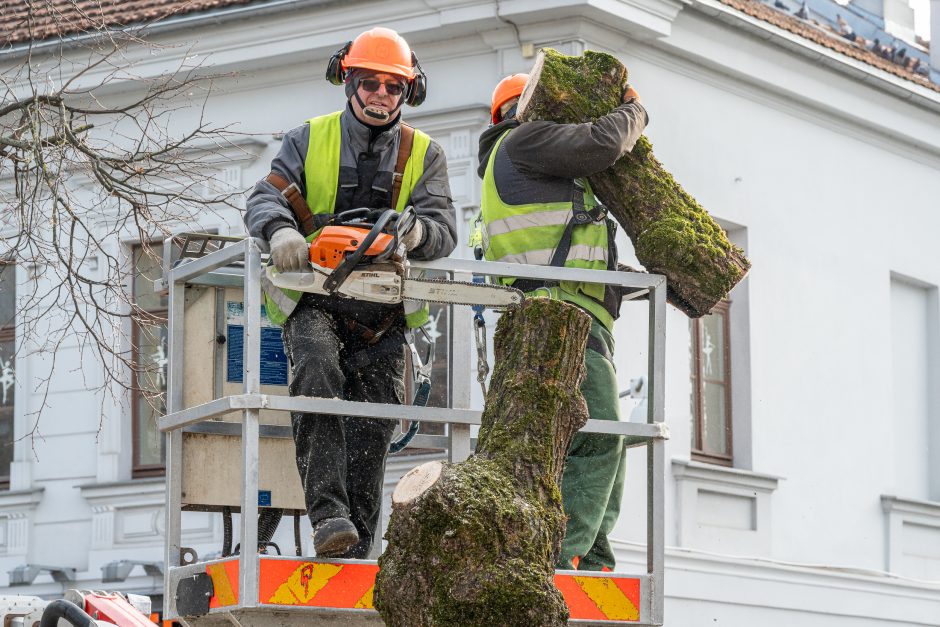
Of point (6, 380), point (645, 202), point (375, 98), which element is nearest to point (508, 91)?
point (645, 202)

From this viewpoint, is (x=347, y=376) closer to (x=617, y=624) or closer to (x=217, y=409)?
(x=217, y=409)

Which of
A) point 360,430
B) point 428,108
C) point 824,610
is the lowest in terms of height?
point 824,610

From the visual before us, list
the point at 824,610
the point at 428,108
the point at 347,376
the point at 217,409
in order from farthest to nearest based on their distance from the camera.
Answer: the point at 824,610 → the point at 428,108 → the point at 347,376 → the point at 217,409

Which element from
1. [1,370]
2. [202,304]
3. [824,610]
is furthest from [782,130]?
[202,304]

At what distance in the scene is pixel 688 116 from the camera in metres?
15.6

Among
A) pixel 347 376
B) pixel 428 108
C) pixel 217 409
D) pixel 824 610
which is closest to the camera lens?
pixel 217 409

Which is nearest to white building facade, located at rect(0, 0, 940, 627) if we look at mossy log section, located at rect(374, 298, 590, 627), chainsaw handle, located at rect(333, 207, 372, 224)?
chainsaw handle, located at rect(333, 207, 372, 224)

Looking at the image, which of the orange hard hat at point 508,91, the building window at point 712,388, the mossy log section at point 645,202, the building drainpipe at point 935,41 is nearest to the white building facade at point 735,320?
the building window at point 712,388

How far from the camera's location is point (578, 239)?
293 inches

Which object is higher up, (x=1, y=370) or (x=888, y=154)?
(x=888, y=154)

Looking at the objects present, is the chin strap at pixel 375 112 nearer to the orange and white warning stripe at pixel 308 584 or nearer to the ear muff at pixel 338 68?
the ear muff at pixel 338 68

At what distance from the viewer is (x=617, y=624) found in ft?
22.5

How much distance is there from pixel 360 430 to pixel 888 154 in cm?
1165

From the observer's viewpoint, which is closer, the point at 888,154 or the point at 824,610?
the point at 824,610
